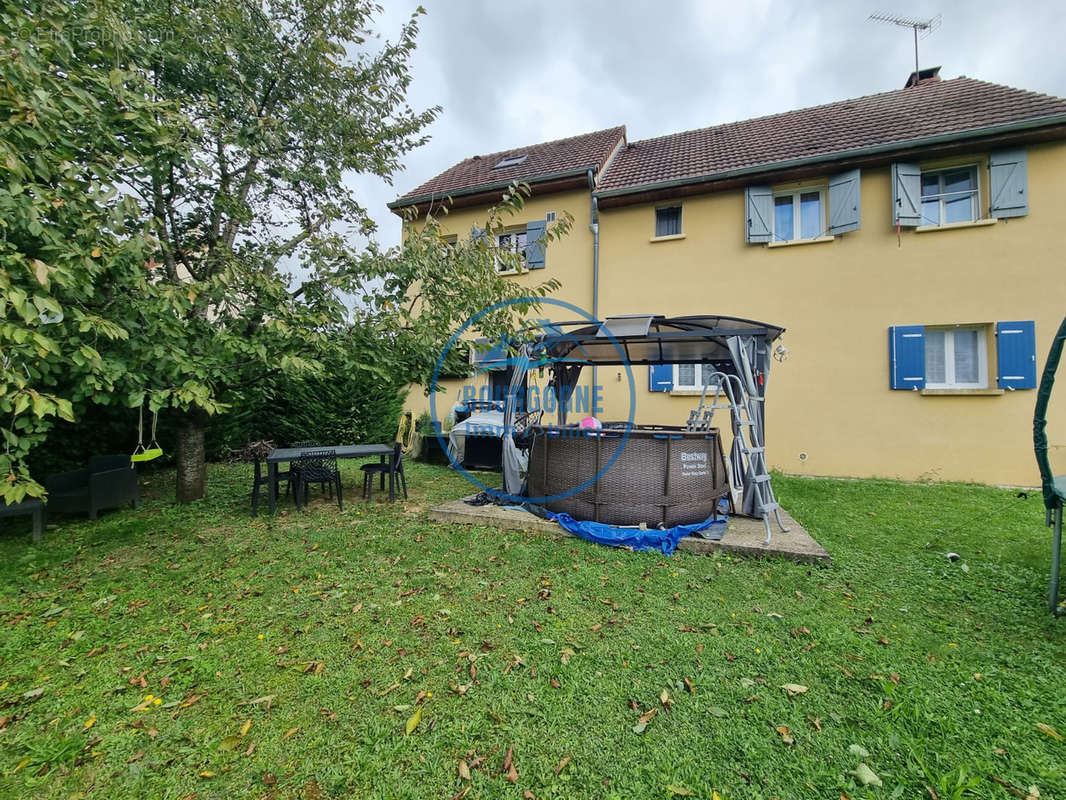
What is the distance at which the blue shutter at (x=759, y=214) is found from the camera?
8.71m

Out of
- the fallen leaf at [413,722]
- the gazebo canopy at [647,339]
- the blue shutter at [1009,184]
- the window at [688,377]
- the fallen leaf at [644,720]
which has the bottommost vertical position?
the fallen leaf at [644,720]

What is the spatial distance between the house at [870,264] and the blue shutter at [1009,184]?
0.08 ft

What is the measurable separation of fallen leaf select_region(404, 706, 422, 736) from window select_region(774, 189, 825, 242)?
389 inches

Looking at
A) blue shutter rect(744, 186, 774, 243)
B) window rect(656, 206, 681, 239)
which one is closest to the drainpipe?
window rect(656, 206, 681, 239)

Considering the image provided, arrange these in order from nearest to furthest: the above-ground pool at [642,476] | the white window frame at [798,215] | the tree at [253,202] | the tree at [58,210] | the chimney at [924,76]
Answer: the tree at [58,210] < the tree at [253,202] < the above-ground pool at [642,476] < the white window frame at [798,215] < the chimney at [924,76]

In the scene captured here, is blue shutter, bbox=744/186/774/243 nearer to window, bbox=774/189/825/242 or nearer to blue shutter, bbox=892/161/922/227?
window, bbox=774/189/825/242

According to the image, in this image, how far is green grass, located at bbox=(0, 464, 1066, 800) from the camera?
183cm

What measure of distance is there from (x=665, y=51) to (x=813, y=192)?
531cm

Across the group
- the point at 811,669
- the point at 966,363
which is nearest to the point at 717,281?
the point at 966,363

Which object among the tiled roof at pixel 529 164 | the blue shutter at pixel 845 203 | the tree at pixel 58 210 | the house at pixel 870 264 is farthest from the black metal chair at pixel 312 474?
the blue shutter at pixel 845 203

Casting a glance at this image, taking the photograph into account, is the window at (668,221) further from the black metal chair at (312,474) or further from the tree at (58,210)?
the tree at (58,210)

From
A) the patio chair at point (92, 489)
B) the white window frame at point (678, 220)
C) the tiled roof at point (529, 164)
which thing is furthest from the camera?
the tiled roof at point (529, 164)

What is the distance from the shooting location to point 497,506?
5719 millimetres

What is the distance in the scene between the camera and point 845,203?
8.23 m
